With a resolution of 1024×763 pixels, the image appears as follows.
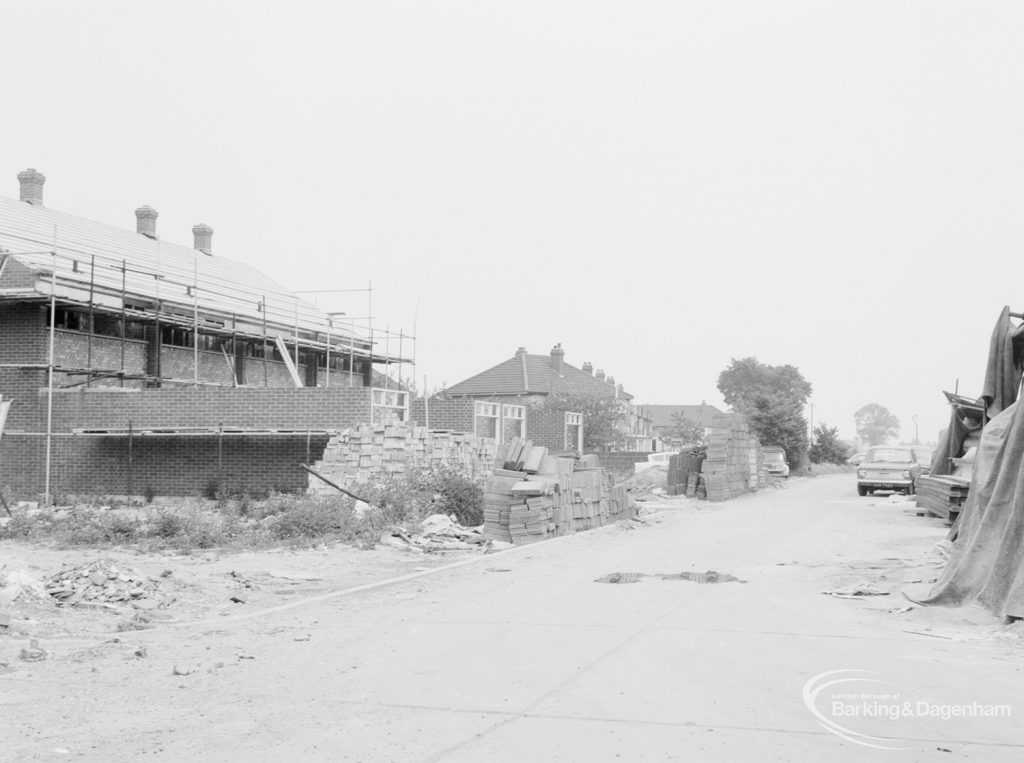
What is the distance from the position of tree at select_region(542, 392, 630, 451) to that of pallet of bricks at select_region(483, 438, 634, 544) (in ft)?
102

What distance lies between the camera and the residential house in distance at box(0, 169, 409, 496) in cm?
2355

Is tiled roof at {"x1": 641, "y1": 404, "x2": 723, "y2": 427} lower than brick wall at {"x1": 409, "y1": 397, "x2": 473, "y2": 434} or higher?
higher

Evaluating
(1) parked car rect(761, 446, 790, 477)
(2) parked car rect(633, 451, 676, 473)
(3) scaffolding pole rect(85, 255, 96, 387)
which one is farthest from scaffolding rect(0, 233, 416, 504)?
(1) parked car rect(761, 446, 790, 477)

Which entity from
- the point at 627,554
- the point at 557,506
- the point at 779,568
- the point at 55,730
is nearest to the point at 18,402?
the point at 557,506

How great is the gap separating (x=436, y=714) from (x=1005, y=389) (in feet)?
41.1

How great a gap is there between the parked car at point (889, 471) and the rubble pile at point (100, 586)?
27.6m

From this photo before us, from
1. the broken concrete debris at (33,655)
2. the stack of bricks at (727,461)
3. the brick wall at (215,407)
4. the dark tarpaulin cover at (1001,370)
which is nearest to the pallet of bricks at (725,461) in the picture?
the stack of bricks at (727,461)

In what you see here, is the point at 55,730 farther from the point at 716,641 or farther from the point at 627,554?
the point at 627,554

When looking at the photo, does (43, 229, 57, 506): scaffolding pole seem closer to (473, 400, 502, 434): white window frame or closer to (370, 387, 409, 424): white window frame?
(370, 387, 409, 424): white window frame

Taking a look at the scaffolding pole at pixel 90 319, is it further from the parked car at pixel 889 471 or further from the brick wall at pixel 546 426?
the parked car at pixel 889 471

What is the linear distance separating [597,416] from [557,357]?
1662cm

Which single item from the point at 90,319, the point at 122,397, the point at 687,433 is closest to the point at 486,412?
the point at 122,397

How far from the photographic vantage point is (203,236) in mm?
40094

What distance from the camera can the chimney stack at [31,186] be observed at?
1245 inches
